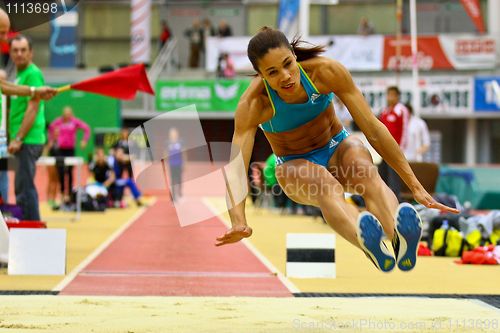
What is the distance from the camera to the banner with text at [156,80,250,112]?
90.4 feet

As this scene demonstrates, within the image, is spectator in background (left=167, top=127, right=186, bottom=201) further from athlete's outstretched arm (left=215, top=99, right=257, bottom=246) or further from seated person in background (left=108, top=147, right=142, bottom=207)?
athlete's outstretched arm (left=215, top=99, right=257, bottom=246)

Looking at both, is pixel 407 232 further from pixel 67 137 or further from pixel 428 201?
pixel 67 137

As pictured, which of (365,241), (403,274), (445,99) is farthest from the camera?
(445,99)

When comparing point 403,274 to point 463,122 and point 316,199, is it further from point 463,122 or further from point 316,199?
point 463,122

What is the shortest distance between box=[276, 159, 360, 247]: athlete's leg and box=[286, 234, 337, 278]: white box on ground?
2244 mm

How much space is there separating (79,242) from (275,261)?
2821 mm

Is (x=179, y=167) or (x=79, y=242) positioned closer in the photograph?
(x=79, y=242)

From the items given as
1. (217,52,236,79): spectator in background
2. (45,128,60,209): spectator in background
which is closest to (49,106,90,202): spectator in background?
(45,128,60,209): spectator in background

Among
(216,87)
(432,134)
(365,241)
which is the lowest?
(432,134)

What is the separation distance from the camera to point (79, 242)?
10.8 m

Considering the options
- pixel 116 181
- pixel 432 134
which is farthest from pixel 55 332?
pixel 432 134

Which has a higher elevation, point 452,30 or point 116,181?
point 452,30

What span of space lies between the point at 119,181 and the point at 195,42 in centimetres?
1234

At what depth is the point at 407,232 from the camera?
4.70 metres
